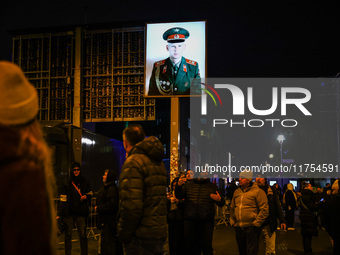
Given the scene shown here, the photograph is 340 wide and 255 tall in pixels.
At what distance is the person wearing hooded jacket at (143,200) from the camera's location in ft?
13.6

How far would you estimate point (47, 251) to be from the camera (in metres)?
1.57

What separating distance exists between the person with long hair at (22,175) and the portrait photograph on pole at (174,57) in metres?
15.3

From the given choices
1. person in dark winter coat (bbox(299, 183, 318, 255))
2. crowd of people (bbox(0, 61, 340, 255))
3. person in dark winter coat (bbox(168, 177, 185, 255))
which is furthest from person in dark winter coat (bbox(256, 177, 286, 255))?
person in dark winter coat (bbox(168, 177, 185, 255))

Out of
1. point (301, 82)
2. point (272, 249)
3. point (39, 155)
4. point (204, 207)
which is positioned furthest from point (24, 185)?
point (301, 82)

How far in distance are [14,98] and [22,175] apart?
33 centimetres

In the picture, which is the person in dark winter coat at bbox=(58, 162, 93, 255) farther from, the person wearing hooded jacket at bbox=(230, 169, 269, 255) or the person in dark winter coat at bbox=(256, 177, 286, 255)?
the person in dark winter coat at bbox=(256, 177, 286, 255)

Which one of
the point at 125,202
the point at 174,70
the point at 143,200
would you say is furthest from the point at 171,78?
the point at 125,202

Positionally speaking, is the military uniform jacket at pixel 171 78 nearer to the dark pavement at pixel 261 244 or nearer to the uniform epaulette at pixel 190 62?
the uniform epaulette at pixel 190 62

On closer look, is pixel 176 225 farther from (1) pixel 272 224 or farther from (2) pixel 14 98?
(2) pixel 14 98

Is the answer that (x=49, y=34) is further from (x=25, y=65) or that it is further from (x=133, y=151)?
(x=133, y=151)

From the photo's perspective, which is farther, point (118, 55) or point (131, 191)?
point (118, 55)

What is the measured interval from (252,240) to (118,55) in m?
13.2

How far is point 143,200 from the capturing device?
4.29m

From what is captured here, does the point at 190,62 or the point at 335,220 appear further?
the point at 190,62
